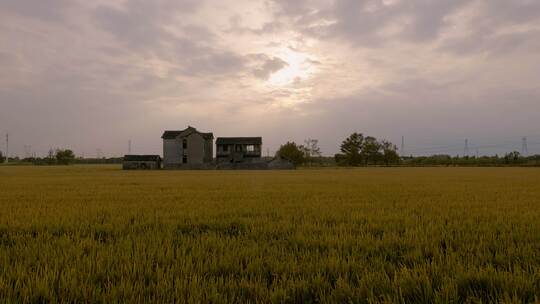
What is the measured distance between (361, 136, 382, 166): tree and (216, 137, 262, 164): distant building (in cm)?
3586

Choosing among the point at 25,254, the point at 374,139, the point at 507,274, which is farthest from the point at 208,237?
the point at 374,139

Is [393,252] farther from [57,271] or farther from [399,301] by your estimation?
[57,271]

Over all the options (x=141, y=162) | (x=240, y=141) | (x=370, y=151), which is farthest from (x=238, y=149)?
(x=370, y=151)

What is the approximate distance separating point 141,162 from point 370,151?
195 ft

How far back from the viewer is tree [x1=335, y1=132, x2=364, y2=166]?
9031cm

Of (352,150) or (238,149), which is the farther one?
(352,150)

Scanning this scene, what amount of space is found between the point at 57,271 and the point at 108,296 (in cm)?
104

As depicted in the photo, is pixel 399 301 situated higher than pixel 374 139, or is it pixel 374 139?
pixel 374 139

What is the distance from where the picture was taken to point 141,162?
67.1 m

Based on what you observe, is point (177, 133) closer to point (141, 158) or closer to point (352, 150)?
point (141, 158)

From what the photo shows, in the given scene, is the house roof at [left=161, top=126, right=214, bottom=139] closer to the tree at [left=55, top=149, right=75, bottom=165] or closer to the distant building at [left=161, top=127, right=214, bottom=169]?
the distant building at [left=161, top=127, right=214, bottom=169]

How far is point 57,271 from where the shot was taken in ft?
11.3

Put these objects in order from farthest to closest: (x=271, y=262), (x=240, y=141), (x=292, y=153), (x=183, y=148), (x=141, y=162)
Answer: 1. (x=292, y=153)
2. (x=240, y=141)
3. (x=141, y=162)
4. (x=183, y=148)
5. (x=271, y=262)

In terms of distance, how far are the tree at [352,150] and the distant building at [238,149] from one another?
32.0 m
